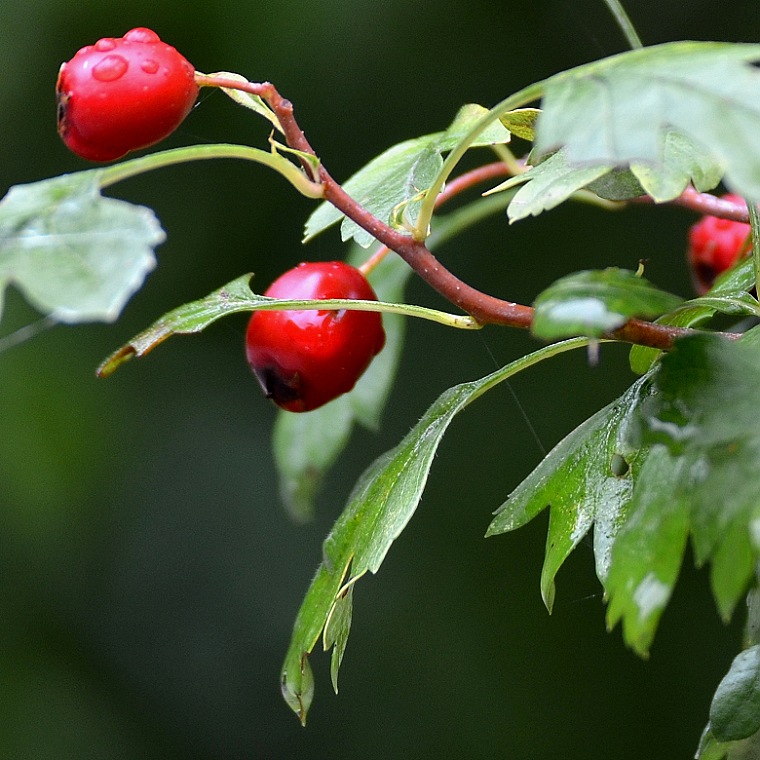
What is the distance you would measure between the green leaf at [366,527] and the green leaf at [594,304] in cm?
11

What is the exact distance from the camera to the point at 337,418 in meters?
0.92

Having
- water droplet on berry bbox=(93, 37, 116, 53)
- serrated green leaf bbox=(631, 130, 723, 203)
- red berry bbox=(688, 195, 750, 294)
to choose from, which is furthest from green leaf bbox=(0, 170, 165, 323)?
red berry bbox=(688, 195, 750, 294)

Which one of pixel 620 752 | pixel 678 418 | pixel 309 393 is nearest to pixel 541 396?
pixel 620 752

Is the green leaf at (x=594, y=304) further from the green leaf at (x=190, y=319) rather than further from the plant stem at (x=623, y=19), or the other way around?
the plant stem at (x=623, y=19)

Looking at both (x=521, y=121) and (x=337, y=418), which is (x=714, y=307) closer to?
(x=521, y=121)

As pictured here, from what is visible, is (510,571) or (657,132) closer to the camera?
(657,132)

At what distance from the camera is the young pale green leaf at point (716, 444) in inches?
13.1

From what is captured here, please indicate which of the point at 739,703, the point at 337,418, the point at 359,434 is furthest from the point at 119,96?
the point at 359,434

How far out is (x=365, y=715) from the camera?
5.31ft

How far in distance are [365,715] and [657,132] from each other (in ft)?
4.71

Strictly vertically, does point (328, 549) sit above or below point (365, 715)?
above

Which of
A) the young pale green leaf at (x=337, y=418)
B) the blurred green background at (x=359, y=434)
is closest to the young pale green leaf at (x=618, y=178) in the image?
the young pale green leaf at (x=337, y=418)

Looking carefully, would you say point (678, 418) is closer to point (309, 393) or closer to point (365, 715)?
point (309, 393)

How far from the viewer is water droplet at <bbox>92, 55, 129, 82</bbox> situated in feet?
1.49
